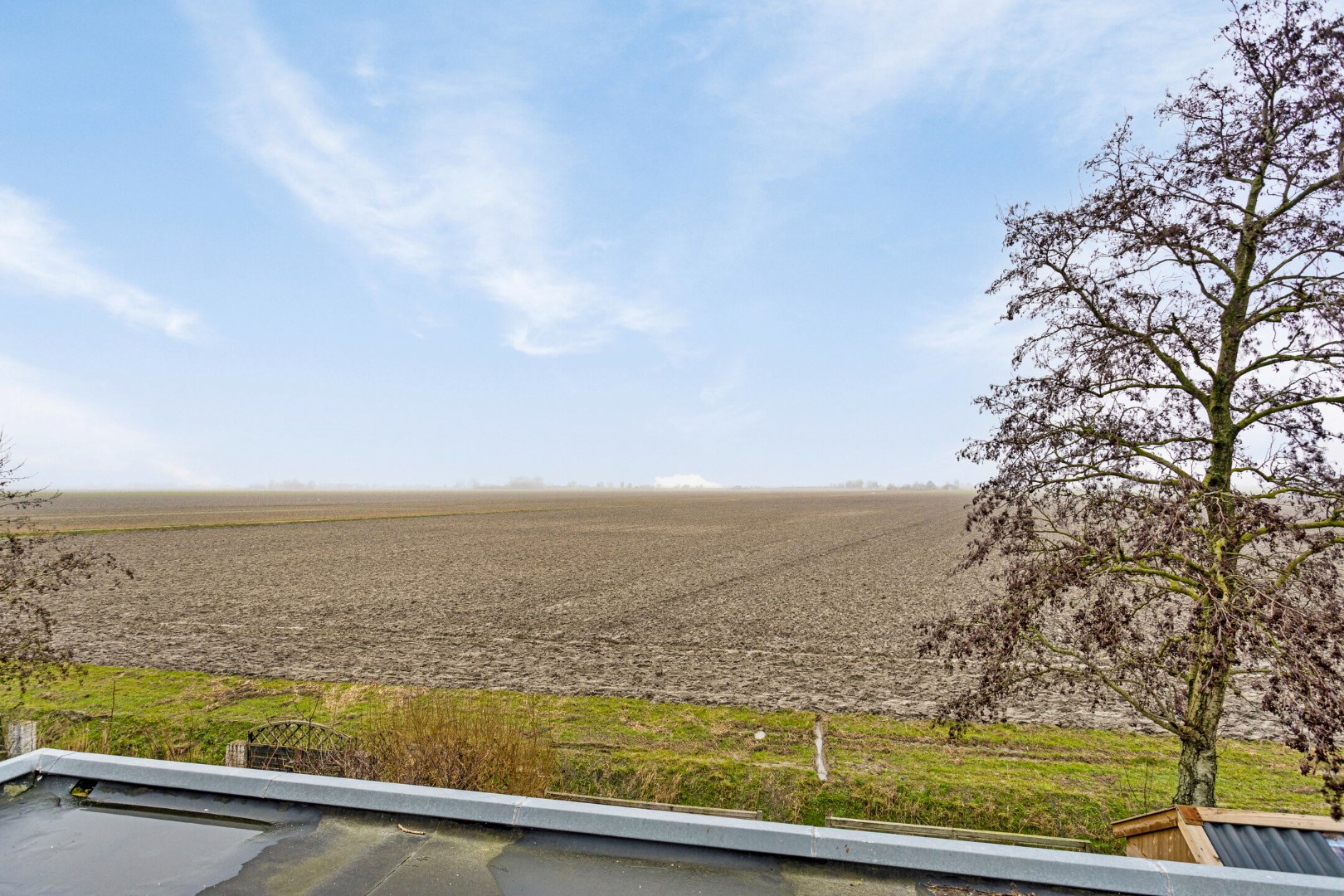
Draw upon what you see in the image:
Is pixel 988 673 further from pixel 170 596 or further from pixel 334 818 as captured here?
pixel 170 596

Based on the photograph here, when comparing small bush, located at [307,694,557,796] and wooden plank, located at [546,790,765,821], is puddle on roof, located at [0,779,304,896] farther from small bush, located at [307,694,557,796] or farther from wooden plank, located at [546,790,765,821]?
wooden plank, located at [546,790,765,821]

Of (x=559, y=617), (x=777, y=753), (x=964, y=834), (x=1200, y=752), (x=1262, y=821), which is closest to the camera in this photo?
(x=1262, y=821)

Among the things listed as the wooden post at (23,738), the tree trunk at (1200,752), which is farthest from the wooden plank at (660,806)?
the wooden post at (23,738)

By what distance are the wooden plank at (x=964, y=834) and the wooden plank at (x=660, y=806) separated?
108 centimetres

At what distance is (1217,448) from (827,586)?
21.7 m

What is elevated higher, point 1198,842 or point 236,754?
point 236,754

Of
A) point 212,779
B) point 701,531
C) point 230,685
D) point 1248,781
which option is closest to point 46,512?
point 701,531

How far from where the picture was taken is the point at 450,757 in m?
8.70

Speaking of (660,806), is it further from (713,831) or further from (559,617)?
(559,617)

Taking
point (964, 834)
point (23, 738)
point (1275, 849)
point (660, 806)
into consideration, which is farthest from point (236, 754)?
point (1275, 849)

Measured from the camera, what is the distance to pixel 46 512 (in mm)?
83688

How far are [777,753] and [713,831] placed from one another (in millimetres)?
5773

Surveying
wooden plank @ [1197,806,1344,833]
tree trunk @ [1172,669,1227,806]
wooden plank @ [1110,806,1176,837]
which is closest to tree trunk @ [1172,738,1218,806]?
tree trunk @ [1172,669,1227,806]

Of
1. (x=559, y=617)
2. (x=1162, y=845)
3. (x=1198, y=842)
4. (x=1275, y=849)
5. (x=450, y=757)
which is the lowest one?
(x=559, y=617)
